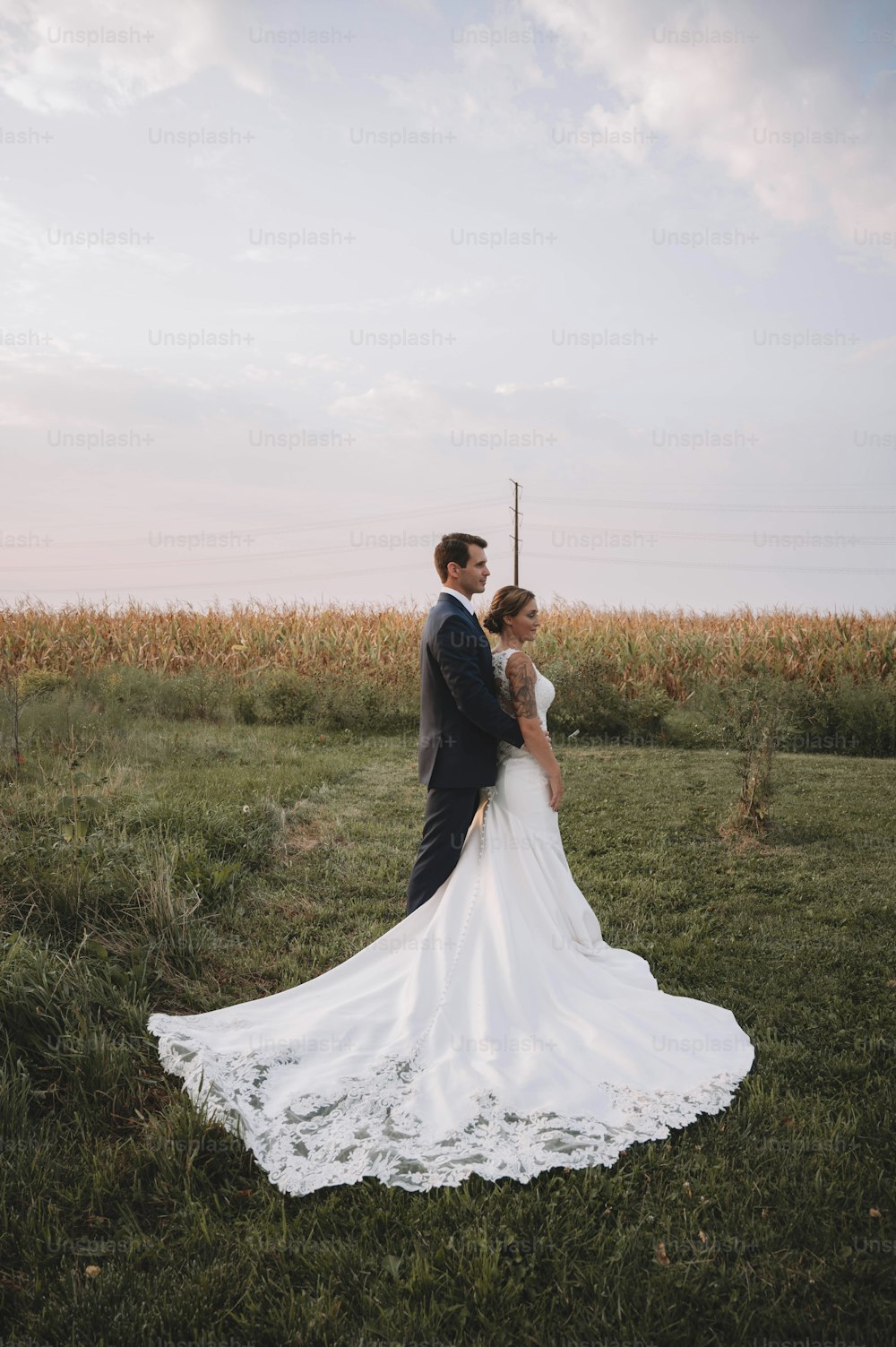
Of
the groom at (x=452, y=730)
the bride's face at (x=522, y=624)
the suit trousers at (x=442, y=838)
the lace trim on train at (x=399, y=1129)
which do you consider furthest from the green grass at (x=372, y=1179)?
the bride's face at (x=522, y=624)

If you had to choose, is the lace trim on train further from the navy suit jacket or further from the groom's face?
the groom's face

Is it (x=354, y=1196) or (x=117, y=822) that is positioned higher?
(x=117, y=822)

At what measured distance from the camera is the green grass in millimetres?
2666

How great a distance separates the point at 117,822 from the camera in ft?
23.3

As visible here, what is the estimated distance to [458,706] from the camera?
4598 mm

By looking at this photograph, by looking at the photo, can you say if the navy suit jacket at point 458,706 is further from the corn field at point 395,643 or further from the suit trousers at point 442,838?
the corn field at point 395,643

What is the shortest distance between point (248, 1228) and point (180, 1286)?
0.28m

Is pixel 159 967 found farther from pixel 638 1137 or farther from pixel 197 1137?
pixel 638 1137

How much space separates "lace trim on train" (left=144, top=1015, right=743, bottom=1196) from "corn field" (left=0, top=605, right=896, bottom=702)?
12283 mm

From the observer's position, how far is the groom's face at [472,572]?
15.9ft

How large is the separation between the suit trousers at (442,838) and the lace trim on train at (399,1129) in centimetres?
99

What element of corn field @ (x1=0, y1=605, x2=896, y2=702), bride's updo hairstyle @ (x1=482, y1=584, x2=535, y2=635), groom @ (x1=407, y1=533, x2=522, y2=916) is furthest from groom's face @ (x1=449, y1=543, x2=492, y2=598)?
corn field @ (x1=0, y1=605, x2=896, y2=702)

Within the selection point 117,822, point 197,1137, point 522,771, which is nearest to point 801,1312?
point 197,1137

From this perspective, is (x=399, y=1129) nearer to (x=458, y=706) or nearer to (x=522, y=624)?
(x=458, y=706)
